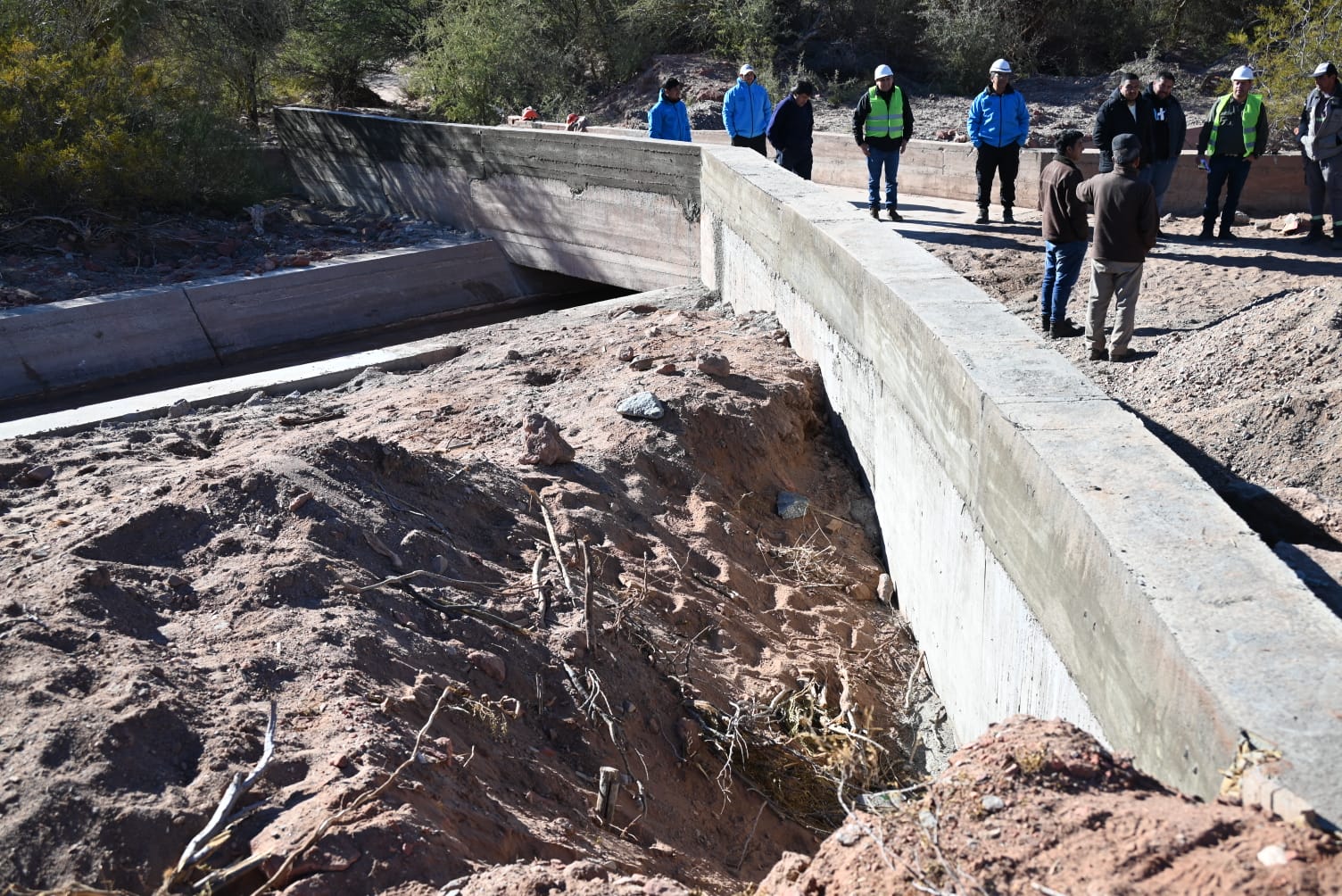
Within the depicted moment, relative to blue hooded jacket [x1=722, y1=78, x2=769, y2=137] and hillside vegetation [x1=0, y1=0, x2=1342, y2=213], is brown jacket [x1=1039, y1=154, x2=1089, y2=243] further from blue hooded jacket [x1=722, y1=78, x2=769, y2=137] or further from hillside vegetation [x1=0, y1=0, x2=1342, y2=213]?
hillside vegetation [x1=0, y1=0, x2=1342, y2=213]

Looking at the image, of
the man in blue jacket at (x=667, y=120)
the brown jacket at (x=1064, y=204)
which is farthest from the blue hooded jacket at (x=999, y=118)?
the man in blue jacket at (x=667, y=120)

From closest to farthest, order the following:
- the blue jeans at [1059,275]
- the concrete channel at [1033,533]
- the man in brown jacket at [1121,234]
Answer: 1. the concrete channel at [1033,533]
2. the man in brown jacket at [1121,234]
3. the blue jeans at [1059,275]

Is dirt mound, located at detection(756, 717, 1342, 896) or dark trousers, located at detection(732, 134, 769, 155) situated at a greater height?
dark trousers, located at detection(732, 134, 769, 155)

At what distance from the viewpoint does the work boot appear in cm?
925

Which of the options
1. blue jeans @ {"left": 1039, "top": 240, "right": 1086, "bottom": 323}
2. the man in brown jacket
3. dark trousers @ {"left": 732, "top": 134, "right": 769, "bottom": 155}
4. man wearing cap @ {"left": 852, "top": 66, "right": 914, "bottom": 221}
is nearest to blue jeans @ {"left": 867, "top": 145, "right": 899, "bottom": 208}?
man wearing cap @ {"left": 852, "top": 66, "right": 914, "bottom": 221}

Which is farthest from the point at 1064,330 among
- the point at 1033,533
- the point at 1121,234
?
the point at 1033,533

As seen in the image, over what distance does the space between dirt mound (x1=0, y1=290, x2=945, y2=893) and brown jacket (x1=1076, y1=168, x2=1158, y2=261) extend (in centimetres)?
262

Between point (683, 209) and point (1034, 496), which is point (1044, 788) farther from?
point (683, 209)

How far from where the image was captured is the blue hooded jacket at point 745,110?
12.2 meters

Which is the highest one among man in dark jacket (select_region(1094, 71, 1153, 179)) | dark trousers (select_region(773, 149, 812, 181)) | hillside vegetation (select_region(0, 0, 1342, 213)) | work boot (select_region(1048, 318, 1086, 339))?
hillside vegetation (select_region(0, 0, 1342, 213))

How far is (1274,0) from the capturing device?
19016 mm

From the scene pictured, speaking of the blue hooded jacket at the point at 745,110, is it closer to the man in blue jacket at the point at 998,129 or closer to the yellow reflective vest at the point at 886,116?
the yellow reflective vest at the point at 886,116

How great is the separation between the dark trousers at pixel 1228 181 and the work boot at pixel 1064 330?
9.07ft

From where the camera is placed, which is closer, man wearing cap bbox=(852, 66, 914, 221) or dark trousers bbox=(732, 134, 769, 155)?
man wearing cap bbox=(852, 66, 914, 221)
